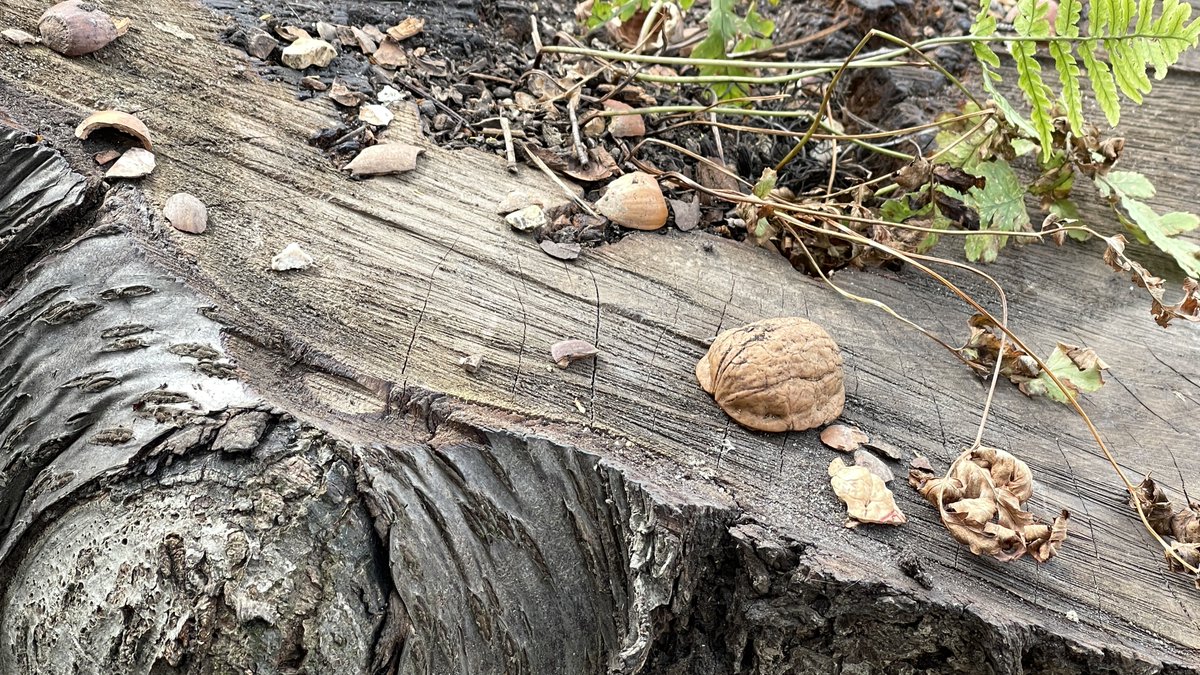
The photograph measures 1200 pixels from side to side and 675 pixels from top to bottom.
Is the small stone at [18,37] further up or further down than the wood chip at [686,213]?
further up

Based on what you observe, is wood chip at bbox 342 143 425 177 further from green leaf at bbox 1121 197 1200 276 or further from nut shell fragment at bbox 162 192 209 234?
green leaf at bbox 1121 197 1200 276

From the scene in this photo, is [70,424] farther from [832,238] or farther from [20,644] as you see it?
[832,238]

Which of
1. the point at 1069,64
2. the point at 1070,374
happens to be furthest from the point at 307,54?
the point at 1070,374

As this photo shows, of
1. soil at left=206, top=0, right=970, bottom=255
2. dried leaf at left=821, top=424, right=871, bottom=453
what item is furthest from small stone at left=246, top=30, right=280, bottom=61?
dried leaf at left=821, top=424, right=871, bottom=453

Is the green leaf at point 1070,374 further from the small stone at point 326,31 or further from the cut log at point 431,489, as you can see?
the small stone at point 326,31

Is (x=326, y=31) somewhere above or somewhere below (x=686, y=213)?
above

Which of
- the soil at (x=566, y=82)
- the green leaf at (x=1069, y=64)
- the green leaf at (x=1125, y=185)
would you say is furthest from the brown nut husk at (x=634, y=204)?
the green leaf at (x=1125, y=185)

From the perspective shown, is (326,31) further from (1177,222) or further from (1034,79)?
(1177,222)
